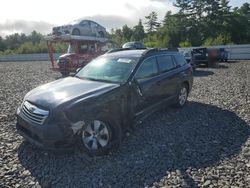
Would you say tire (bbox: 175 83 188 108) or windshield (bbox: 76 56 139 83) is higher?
windshield (bbox: 76 56 139 83)

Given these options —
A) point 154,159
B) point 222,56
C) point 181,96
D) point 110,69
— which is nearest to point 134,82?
point 110,69

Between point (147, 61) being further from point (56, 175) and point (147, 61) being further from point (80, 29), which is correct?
point (80, 29)

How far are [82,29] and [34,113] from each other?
14108 millimetres

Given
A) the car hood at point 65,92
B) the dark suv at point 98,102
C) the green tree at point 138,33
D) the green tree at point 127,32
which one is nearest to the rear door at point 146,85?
the dark suv at point 98,102

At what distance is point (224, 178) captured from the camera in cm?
377

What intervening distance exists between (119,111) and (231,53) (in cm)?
2490

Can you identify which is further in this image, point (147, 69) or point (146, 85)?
point (147, 69)

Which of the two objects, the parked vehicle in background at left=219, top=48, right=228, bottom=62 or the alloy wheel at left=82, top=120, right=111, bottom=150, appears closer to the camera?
the alloy wheel at left=82, top=120, right=111, bottom=150

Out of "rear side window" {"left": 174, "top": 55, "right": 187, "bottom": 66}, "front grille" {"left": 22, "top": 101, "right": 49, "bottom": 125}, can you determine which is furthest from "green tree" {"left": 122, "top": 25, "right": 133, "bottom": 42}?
"front grille" {"left": 22, "top": 101, "right": 49, "bottom": 125}

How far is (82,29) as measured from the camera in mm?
17359

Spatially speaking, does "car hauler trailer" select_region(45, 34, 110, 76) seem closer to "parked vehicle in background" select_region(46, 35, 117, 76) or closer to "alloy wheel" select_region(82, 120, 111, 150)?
"parked vehicle in background" select_region(46, 35, 117, 76)

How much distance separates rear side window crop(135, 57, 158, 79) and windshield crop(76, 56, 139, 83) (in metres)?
0.18

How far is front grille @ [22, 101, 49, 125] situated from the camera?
399cm

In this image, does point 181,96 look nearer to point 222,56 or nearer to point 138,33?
point 222,56
